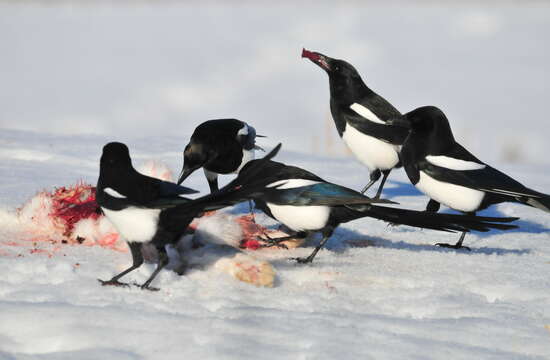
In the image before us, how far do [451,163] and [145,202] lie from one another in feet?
5.44

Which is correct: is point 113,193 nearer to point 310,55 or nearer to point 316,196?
point 316,196

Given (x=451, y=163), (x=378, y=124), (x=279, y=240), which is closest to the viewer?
(x=279, y=240)

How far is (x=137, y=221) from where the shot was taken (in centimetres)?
244

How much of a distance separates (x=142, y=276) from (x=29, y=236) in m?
0.72

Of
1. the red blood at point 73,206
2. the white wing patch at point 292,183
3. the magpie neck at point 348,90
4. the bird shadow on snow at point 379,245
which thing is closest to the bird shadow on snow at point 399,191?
the magpie neck at point 348,90

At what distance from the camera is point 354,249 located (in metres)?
3.21

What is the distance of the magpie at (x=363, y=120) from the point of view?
428cm

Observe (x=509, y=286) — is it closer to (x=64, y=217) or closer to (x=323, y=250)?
(x=323, y=250)

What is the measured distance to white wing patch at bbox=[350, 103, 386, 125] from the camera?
169 inches

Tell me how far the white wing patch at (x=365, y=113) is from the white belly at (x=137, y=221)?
215 centimetres

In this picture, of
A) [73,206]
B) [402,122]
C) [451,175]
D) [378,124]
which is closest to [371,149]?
[378,124]

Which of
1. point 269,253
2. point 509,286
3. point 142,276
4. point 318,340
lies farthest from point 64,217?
point 509,286

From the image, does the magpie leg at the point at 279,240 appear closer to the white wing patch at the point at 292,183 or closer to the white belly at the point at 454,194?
the white wing patch at the point at 292,183

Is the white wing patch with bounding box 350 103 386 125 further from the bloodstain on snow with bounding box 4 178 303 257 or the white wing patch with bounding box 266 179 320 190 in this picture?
the white wing patch with bounding box 266 179 320 190
